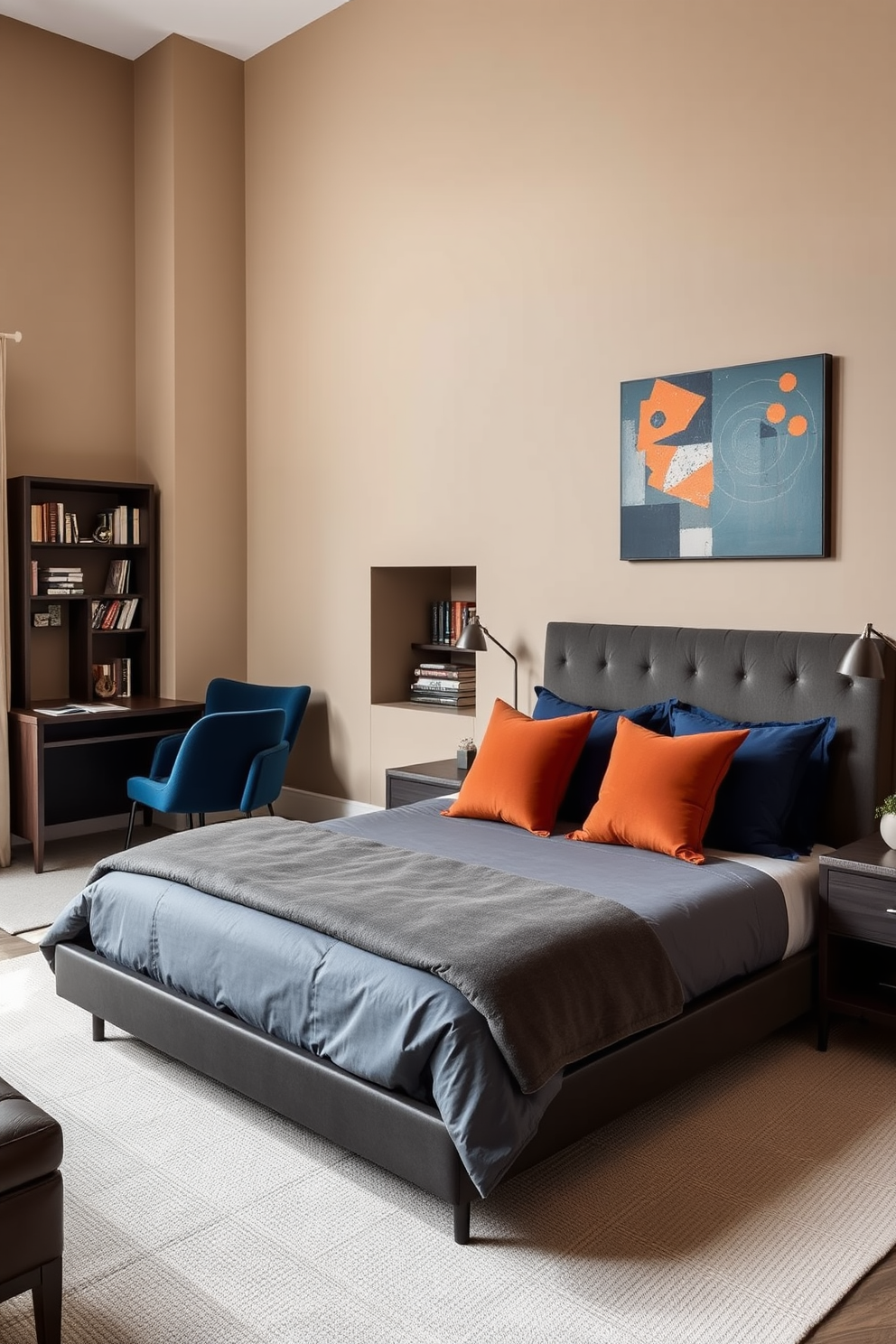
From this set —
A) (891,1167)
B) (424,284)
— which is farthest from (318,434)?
(891,1167)

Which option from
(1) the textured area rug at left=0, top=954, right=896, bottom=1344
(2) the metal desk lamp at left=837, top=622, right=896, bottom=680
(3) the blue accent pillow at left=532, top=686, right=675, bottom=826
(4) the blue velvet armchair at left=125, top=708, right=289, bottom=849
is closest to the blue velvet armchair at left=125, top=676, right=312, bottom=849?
(4) the blue velvet armchair at left=125, top=708, right=289, bottom=849

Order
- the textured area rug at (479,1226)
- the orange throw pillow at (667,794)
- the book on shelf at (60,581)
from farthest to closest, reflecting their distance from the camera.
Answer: the book on shelf at (60,581) < the orange throw pillow at (667,794) < the textured area rug at (479,1226)

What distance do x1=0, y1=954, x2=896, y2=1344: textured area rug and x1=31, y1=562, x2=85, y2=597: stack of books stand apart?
299cm

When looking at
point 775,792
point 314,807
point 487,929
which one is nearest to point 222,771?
point 314,807

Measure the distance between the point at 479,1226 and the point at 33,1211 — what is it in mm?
918

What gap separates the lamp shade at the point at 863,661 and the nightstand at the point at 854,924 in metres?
0.49

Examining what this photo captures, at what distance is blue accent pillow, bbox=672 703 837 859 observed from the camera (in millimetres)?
3398

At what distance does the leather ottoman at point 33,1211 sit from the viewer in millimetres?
1805

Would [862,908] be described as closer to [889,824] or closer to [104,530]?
[889,824]

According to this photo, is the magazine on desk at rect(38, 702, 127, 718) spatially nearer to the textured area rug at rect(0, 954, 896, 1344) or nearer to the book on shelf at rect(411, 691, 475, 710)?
Answer: the book on shelf at rect(411, 691, 475, 710)

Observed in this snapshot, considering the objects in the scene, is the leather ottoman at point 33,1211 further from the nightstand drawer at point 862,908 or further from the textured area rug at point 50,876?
the textured area rug at point 50,876

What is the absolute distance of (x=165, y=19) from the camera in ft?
17.9

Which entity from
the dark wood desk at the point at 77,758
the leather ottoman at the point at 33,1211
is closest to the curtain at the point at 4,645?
the dark wood desk at the point at 77,758

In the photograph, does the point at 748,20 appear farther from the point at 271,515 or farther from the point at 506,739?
the point at 271,515
